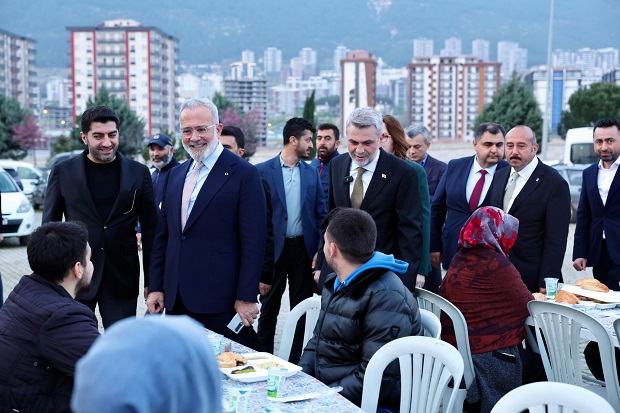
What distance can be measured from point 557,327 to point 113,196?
276 cm

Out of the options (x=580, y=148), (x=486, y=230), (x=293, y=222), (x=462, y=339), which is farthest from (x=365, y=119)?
(x=580, y=148)

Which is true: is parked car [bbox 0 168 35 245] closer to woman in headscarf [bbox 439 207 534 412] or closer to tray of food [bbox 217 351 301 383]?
woman in headscarf [bbox 439 207 534 412]

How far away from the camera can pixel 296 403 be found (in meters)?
3.13

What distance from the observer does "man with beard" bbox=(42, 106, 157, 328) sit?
4926 mm

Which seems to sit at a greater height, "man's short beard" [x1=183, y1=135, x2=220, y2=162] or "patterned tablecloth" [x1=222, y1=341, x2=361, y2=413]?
"man's short beard" [x1=183, y1=135, x2=220, y2=162]

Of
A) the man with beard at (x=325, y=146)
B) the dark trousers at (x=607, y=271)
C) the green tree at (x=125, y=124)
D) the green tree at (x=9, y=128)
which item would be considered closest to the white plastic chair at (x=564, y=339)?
the dark trousers at (x=607, y=271)

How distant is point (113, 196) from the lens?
16.4ft

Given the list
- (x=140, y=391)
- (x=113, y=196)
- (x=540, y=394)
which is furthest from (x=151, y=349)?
(x=113, y=196)

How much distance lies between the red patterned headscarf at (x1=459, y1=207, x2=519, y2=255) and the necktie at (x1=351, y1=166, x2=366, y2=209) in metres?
0.92

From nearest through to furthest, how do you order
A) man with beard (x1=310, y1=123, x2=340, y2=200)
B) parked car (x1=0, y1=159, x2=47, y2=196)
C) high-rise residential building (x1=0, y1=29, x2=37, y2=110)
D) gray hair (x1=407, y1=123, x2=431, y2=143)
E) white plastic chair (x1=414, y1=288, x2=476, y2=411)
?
1. white plastic chair (x1=414, y1=288, x2=476, y2=411)
2. man with beard (x1=310, y1=123, x2=340, y2=200)
3. gray hair (x1=407, y1=123, x2=431, y2=143)
4. parked car (x1=0, y1=159, x2=47, y2=196)
5. high-rise residential building (x1=0, y1=29, x2=37, y2=110)

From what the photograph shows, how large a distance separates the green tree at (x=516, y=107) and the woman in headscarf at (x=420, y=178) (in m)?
53.2

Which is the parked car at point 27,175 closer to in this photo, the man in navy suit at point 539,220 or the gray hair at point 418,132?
the gray hair at point 418,132

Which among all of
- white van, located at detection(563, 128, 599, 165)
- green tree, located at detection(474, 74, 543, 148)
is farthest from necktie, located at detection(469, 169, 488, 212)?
green tree, located at detection(474, 74, 543, 148)

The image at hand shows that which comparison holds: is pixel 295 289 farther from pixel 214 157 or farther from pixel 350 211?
pixel 350 211
